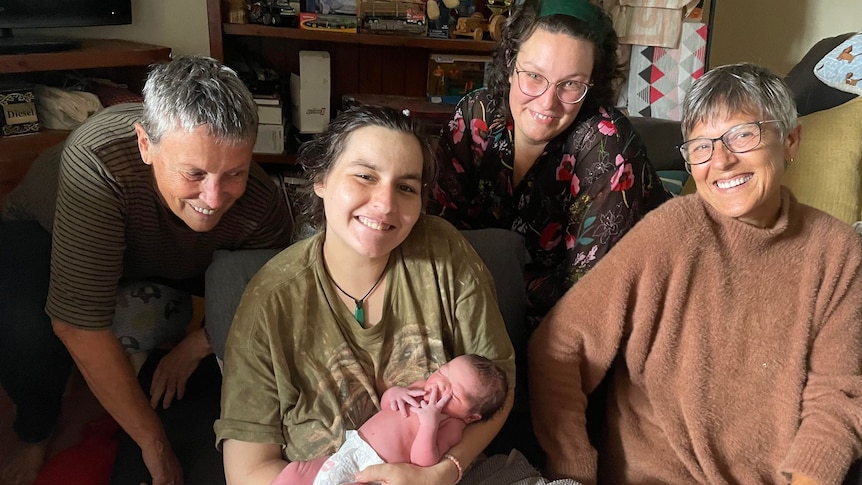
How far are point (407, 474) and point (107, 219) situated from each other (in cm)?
81

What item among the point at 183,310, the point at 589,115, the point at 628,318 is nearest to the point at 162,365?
the point at 183,310

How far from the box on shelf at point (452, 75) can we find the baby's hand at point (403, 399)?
224 centimetres

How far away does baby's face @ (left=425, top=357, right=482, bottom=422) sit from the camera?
4.23 feet

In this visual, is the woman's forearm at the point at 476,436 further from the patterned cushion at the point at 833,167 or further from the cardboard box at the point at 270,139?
the cardboard box at the point at 270,139

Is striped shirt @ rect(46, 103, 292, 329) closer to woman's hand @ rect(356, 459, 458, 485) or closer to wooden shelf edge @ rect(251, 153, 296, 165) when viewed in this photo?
woman's hand @ rect(356, 459, 458, 485)

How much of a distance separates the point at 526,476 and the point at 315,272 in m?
0.58

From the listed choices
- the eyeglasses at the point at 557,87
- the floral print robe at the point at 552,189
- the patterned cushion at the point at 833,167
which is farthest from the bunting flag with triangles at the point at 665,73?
the eyeglasses at the point at 557,87

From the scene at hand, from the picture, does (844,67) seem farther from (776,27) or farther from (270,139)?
(270,139)

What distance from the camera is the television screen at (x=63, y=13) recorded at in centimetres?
248

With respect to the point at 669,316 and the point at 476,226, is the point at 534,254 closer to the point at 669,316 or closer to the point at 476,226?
the point at 476,226

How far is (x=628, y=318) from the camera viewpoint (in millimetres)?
1415

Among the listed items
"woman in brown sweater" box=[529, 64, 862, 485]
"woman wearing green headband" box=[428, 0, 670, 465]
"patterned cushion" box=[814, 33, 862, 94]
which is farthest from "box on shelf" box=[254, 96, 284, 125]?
"patterned cushion" box=[814, 33, 862, 94]

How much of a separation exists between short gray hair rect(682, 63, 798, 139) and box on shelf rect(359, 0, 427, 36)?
1.89m

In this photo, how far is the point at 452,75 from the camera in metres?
3.34
